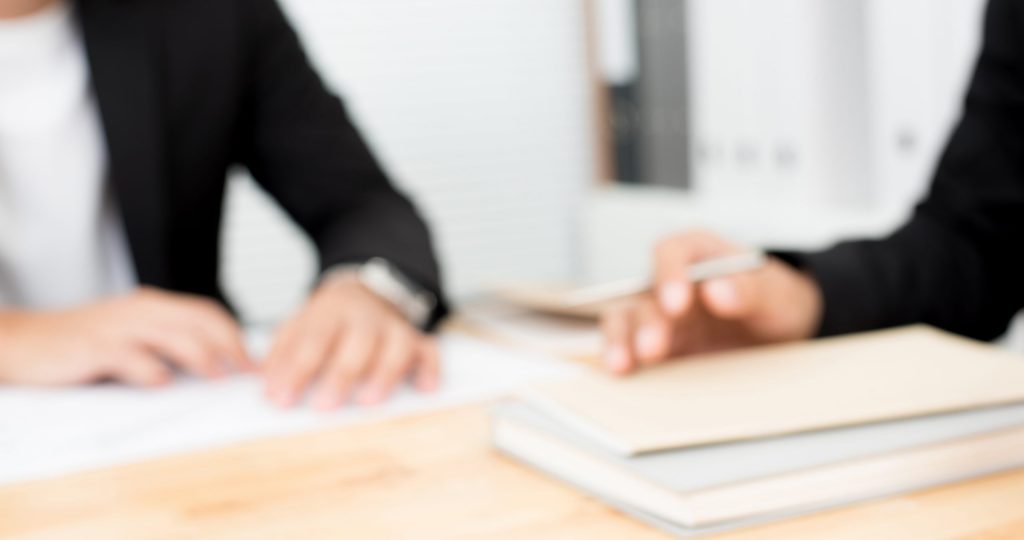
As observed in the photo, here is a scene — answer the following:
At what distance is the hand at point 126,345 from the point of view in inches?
34.6

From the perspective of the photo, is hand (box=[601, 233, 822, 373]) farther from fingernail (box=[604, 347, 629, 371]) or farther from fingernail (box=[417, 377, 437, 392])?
fingernail (box=[417, 377, 437, 392])

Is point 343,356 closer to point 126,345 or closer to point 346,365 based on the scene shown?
point 346,365

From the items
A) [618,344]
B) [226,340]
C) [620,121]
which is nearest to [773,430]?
[618,344]

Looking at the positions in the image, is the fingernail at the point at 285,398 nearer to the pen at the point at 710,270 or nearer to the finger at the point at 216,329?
the finger at the point at 216,329

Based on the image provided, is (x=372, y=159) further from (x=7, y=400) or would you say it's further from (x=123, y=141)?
(x=7, y=400)

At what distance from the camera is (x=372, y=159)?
1.33 metres

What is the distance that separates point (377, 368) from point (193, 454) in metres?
0.19

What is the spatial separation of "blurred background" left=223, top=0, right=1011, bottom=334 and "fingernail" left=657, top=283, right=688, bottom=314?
915mm

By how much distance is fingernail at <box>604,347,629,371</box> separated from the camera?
67 centimetres

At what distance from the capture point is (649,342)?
27.2 inches

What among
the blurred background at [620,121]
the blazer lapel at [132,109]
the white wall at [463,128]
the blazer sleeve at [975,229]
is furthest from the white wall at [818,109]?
the blazer lapel at [132,109]

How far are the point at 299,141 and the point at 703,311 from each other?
0.67 m

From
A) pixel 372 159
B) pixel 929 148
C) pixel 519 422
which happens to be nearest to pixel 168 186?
pixel 372 159

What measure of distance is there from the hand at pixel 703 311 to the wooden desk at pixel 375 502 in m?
0.11
